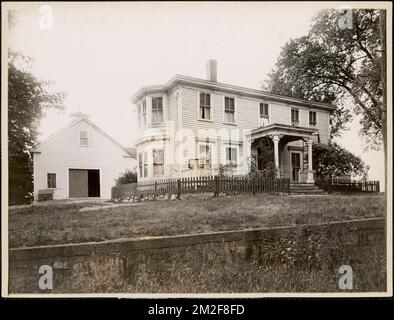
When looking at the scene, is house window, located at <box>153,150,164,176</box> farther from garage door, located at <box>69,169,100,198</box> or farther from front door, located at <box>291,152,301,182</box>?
front door, located at <box>291,152,301,182</box>

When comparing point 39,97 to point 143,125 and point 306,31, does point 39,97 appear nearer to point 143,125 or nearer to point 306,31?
point 143,125

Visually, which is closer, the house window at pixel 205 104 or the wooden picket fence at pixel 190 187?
the wooden picket fence at pixel 190 187

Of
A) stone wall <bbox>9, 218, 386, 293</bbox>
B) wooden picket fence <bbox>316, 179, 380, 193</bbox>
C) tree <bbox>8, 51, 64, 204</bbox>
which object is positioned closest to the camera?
stone wall <bbox>9, 218, 386, 293</bbox>

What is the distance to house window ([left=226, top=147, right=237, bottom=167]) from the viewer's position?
3781mm

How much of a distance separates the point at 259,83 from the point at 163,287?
2.30m

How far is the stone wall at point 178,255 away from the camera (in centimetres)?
342

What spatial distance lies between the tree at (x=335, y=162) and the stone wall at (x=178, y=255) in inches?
21.0

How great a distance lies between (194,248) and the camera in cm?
349

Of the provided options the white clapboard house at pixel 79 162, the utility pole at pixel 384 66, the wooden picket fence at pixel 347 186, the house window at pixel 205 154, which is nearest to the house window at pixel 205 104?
the house window at pixel 205 154

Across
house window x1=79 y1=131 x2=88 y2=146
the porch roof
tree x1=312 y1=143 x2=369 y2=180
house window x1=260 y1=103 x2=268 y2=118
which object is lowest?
tree x1=312 y1=143 x2=369 y2=180

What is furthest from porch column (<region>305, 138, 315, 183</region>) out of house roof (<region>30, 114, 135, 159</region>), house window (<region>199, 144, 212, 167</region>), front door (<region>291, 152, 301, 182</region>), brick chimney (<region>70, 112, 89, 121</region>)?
brick chimney (<region>70, 112, 89, 121</region>)

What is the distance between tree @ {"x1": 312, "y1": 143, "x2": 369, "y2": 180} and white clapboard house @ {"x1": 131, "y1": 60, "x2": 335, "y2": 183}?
0.26 feet

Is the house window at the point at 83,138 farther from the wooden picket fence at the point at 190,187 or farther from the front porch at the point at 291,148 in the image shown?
the front porch at the point at 291,148

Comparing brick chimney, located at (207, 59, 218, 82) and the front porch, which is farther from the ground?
brick chimney, located at (207, 59, 218, 82)
